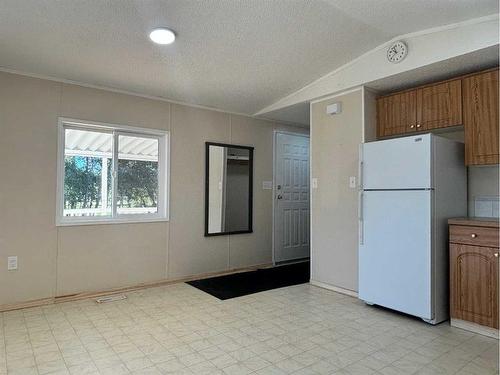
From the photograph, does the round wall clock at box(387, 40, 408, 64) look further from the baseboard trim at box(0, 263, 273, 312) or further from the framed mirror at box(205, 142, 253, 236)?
the baseboard trim at box(0, 263, 273, 312)

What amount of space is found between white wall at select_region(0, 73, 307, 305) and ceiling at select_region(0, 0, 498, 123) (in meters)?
0.28

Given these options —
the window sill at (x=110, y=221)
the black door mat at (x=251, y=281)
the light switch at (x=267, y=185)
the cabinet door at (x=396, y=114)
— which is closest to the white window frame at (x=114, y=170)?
the window sill at (x=110, y=221)

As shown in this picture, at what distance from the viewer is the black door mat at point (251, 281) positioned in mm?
3787

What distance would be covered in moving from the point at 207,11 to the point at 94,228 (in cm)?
252

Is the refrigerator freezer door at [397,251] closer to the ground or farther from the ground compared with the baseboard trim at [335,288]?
farther from the ground

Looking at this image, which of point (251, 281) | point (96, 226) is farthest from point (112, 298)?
point (251, 281)

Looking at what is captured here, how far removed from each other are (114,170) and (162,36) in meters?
1.75

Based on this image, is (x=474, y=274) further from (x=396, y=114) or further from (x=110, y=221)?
(x=110, y=221)

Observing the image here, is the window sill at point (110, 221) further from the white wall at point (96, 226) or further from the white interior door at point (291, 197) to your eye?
the white interior door at point (291, 197)

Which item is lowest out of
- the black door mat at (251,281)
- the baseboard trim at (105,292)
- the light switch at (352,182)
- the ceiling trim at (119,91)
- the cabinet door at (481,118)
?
the black door mat at (251,281)

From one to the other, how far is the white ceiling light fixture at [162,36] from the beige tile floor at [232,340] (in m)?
2.37

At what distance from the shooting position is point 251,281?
13.8 feet

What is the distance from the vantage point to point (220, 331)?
2.68 meters

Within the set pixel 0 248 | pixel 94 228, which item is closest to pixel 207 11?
pixel 94 228
